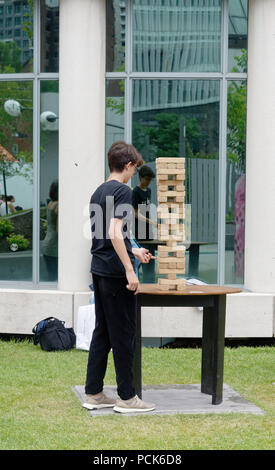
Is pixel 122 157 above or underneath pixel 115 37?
underneath

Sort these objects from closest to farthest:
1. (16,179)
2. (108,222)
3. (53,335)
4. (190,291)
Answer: (108,222) < (190,291) < (53,335) < (16,179)

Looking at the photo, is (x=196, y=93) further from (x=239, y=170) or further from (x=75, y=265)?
(x=75, y=265)

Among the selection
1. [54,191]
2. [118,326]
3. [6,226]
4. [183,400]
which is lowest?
[183,400]

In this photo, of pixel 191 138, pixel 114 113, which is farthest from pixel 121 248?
pixel 114 113

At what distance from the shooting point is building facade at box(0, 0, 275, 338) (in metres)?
10.0

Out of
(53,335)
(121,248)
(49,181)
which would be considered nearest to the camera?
(121,248)

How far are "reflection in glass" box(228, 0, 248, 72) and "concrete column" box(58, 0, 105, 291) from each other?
59.6 inches

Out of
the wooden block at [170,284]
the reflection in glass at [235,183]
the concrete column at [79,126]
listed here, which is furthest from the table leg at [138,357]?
the reflection in glass at [235,183]

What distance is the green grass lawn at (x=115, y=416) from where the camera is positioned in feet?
18.9

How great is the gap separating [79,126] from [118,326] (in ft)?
13.4

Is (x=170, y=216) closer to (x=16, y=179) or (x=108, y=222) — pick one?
(x=108, y=222)

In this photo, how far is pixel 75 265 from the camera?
1007 cm

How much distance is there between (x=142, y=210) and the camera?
10.3 m

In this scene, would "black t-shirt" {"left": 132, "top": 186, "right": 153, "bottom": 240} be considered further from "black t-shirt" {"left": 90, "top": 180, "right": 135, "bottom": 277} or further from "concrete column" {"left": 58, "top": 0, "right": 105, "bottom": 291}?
"black t-shirt" {"left": 90, "top": 180, "right": 135, "bottom": 277}
